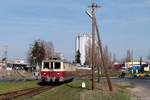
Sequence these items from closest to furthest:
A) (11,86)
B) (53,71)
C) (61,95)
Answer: (61,95)
(11,86)
(53,71)

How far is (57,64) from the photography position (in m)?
53.0

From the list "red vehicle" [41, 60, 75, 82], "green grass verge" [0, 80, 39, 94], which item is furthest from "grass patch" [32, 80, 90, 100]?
"red vehicle" [41, 60, 75, 82]

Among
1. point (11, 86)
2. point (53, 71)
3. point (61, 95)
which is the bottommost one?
point (61, 95)

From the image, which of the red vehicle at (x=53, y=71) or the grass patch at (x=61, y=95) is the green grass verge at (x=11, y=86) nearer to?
the red vehicle at (x=53, y=71)

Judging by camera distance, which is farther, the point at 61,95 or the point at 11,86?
the point at 11,86

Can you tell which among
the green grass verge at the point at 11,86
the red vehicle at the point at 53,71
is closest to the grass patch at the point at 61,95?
the green grass verge at the point at 11,86

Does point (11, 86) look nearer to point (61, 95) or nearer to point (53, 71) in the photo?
point (53, 71)

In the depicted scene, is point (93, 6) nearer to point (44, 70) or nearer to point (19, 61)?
point (44, 70)

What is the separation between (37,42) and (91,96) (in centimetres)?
12298

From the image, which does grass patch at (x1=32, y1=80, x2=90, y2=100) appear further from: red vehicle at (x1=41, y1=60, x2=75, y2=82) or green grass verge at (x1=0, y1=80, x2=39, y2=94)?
red vehicle at (x1=41, y1=60, x2=75, y2=82)

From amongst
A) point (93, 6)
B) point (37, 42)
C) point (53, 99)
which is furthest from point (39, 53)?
point (53, 99)

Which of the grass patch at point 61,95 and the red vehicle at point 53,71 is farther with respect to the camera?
the red vehicle at point 53,71

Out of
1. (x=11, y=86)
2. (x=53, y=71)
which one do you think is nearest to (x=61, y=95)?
(x=11, y=86)

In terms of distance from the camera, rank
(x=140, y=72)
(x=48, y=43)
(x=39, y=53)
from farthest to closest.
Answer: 1. (x=48, y=43)
2. (x=39, y=53)
3. (x=140, y=72)
